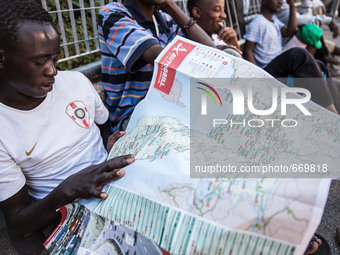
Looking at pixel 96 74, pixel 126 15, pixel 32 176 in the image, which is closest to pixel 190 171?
pixel 32 176

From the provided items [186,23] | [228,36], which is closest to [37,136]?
[186,23]

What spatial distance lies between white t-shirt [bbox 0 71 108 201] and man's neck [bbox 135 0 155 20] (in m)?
0.57

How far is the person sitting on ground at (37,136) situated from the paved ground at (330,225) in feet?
0.49

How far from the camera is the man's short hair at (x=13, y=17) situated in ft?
3.04

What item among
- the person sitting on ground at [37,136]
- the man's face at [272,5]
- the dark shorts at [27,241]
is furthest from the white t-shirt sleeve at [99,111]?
the man's face at [272,5]

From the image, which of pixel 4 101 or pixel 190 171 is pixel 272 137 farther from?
pixel 4 101

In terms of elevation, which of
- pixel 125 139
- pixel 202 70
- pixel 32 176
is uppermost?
pixel 202 70

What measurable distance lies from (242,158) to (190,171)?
0.52ft

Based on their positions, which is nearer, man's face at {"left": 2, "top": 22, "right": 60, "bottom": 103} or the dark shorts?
man's face at {"left": 2, "top": 22, "right": 60, "bottom": 103}

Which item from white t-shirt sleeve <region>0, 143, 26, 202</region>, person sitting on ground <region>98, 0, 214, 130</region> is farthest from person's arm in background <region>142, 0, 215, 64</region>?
white t-shirt sleeve <region>0, 143, 26, 202</region>

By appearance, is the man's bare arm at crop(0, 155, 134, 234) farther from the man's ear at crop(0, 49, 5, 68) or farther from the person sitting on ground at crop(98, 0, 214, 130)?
the person sitting on ground at crop(98, 0, 214, 130)

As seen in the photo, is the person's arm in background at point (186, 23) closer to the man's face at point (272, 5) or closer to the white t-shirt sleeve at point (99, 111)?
the white t-shirt sleeve at point (99, 111)

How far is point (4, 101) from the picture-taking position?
102cm

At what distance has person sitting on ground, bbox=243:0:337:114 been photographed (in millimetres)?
2053
